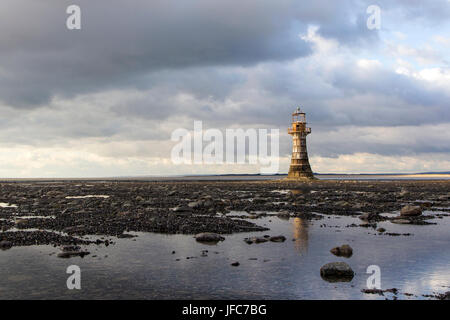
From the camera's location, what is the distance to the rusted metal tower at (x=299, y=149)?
81375 millimetres

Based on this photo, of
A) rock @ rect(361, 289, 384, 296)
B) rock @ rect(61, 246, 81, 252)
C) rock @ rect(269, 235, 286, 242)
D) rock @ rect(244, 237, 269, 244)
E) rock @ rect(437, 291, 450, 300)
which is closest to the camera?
rock @ rect(437, 291, 450, 300)

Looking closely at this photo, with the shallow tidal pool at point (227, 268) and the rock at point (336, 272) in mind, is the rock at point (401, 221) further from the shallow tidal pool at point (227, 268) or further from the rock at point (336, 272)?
the rock at point (336, 272)

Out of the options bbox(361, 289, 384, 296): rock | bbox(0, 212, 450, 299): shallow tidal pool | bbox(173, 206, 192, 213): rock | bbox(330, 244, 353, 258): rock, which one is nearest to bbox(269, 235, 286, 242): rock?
bbox(0, 212, 450, 299): shallow tidal pool

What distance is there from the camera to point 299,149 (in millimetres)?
81438

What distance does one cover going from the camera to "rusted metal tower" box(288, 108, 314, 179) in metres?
81.4

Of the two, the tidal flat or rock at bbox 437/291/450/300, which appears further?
the tidal flat

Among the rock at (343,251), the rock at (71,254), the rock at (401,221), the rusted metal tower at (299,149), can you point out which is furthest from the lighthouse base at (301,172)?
the rock at (71,254)

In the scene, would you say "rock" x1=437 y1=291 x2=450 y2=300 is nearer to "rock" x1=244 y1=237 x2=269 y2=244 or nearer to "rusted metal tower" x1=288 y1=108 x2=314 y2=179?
"rock" x1=244 y1=237 x2=269 y2=244

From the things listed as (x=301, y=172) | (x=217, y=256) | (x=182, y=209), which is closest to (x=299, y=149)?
(x=301, y=172)

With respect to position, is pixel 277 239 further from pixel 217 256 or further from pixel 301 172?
pixel 301 172

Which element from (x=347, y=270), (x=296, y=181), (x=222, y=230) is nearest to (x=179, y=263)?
(x=347, y=270)
